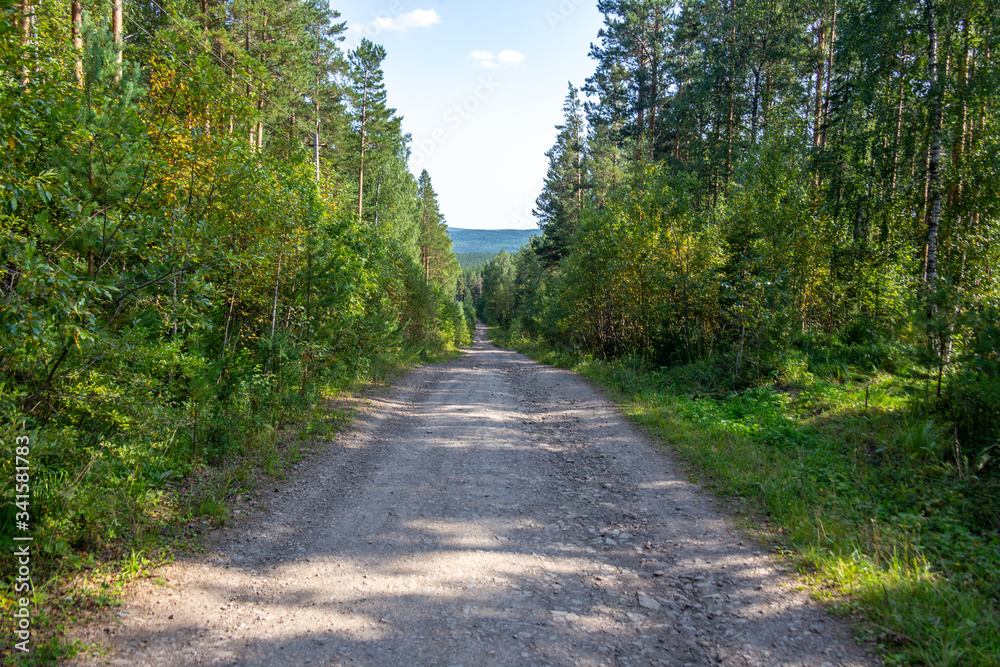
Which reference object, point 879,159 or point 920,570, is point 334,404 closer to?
point 920,570

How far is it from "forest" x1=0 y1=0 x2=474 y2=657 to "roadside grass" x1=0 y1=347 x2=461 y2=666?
24 mm

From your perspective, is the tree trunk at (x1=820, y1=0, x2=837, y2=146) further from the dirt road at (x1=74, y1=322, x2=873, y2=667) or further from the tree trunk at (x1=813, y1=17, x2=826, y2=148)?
the dirt road at (x1=74, y1=322, x2=873, y2=667)

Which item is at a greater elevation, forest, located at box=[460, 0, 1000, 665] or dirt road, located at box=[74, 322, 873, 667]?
forest, located at box=[460, 0, 1000, 665]

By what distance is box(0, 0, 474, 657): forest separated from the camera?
349 cm

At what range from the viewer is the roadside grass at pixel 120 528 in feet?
10.5

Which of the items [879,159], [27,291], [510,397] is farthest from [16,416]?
[879,159]

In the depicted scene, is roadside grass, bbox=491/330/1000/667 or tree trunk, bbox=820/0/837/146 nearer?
roadside grass, bbox=491/330/1000/667

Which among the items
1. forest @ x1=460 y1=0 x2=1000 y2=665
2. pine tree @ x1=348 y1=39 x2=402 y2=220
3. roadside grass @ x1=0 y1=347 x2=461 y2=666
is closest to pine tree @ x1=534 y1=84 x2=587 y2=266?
forest @ x1=460 y1=0 x2=1000 y2=665

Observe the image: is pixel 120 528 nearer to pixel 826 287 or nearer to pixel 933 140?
pixel 933 140

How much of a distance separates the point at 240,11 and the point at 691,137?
18485 mm

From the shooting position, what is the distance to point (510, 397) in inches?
515

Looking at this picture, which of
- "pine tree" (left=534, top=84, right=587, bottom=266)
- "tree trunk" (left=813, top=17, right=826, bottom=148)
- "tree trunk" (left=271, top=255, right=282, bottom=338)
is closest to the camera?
"tree trunk" (left=271, top=255, right=282, bottom=338)

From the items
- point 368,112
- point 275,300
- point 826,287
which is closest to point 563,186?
point 368,112

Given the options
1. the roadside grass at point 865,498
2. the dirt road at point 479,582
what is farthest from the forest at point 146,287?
the roadside grass at point 865,498
